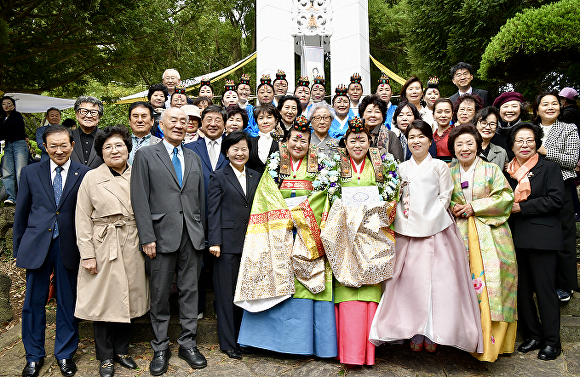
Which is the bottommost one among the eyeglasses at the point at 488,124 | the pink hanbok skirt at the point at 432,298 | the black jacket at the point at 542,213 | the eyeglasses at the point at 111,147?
the pink hanbok skirt at the point at 432,298

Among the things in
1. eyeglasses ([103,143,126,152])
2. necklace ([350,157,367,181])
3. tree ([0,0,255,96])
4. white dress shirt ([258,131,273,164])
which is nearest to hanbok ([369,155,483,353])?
necklace ([350,157,367,181])

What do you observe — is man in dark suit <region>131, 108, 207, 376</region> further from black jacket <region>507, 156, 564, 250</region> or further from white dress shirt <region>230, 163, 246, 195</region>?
black jacket <region>507, 156, 564, 250</region>

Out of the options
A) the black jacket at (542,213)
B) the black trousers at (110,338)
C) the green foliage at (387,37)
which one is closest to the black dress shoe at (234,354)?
the black trousers at (110,338)

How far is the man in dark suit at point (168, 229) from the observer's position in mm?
3588

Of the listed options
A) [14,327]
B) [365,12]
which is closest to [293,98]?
[14,327]

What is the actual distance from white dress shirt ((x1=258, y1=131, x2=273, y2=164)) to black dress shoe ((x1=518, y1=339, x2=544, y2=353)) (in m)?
3.13

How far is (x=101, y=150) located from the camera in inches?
146

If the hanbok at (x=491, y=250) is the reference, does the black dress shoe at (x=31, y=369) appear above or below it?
below

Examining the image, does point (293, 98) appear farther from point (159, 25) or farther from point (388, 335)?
point (159, 25)

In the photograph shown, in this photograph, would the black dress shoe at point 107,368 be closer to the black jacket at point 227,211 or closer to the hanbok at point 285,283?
the hanbok at point 285,283

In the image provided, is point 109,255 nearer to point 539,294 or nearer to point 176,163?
point 176,163

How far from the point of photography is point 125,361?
3.70 metres

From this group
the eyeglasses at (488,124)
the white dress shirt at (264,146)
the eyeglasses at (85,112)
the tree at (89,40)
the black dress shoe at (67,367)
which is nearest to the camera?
the black dress shoe at (67,367)

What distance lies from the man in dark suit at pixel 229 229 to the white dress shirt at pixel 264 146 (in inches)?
22.3
